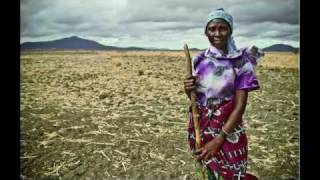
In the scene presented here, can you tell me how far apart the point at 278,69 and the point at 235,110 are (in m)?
0.52

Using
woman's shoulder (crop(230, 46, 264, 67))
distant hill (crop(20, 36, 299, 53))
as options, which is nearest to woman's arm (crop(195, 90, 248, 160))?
woman's shoulder (crop(230, 46, 264, 67))

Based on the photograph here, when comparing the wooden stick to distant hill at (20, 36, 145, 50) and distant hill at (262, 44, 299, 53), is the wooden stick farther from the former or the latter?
distant hill at (262, 44, 299, 53)

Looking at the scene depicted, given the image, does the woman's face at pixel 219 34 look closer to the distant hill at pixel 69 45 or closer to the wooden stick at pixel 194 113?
the wooden stick at pixel 194 113

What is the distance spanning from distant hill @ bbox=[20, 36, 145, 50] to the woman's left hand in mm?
1035

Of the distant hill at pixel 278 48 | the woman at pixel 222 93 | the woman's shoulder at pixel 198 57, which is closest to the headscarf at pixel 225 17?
the woman at pixel 222 93

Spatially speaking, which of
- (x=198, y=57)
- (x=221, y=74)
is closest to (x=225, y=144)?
(x=221, y=74)

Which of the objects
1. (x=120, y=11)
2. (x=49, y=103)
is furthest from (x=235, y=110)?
(x=49, y=103)

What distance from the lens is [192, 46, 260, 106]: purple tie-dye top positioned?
4.10 metres

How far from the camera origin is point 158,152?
430cm

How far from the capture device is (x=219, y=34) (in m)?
4.14

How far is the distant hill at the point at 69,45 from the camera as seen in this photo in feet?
14.5
